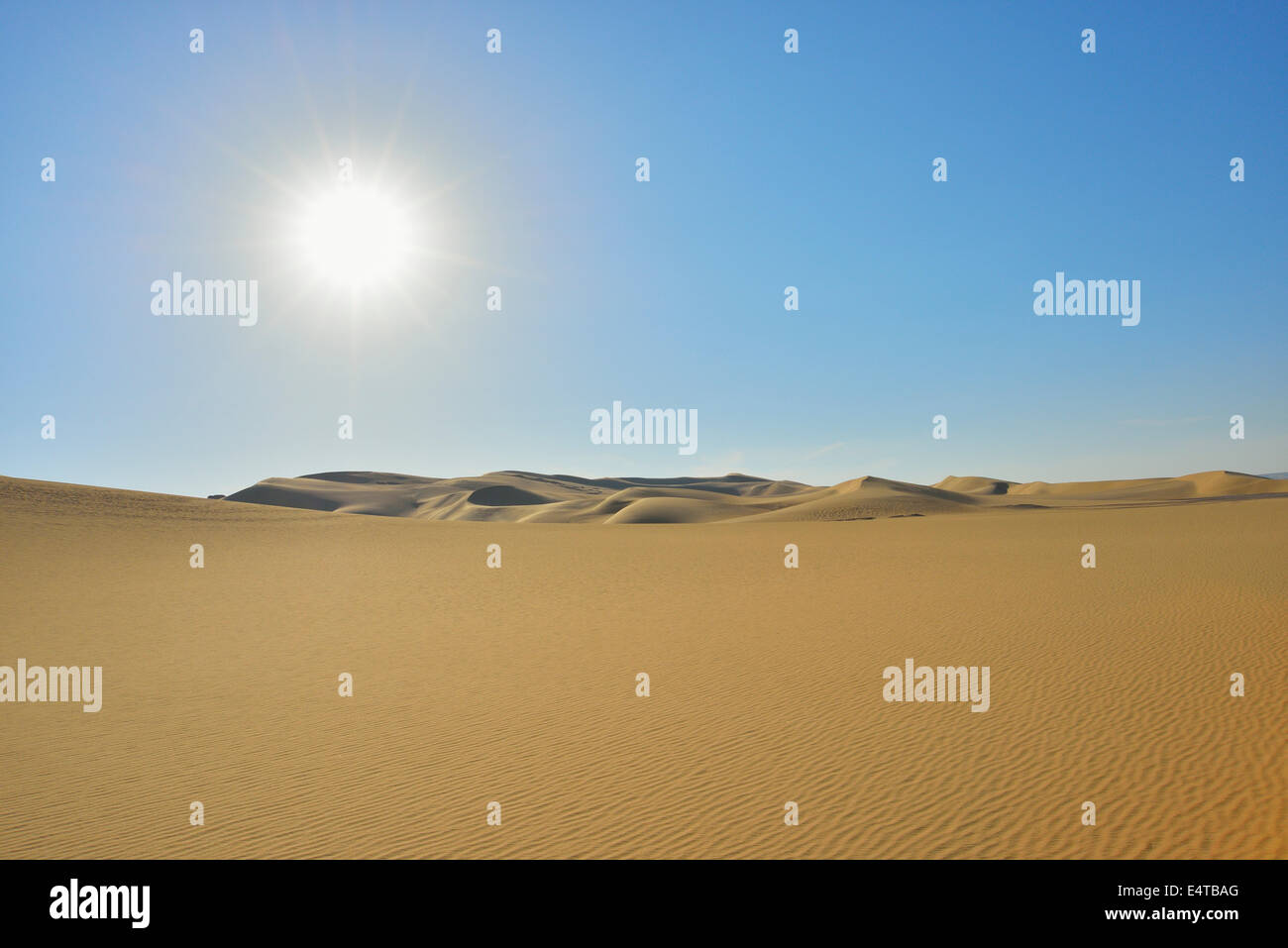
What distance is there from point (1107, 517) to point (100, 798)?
190ft

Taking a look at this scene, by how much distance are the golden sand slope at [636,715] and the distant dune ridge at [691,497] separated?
46.3 metres

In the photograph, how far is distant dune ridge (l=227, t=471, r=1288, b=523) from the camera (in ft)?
237

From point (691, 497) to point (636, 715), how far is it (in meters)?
86.2

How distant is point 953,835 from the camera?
7.11 meters

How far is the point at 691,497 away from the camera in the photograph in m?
97.1

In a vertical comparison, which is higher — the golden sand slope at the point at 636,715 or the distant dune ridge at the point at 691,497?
the distant dune ridge at the point at 691,497

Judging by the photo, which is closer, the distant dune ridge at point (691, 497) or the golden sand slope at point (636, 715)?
the golden sand slope at point (636, 715)

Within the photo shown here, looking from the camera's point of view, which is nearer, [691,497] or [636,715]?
[636,715]

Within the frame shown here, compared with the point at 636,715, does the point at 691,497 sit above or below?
above

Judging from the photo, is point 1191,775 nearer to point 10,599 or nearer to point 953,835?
point 953,835

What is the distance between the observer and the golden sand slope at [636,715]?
288 inches

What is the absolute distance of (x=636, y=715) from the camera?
11.2 metres

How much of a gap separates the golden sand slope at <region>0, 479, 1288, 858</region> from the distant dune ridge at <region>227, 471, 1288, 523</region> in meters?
46.3
